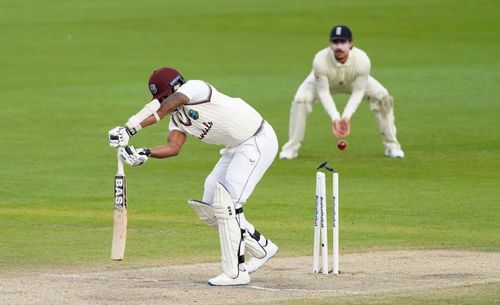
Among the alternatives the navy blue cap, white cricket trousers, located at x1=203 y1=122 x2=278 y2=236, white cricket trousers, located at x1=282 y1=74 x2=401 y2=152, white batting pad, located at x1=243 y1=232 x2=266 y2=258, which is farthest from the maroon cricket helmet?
white cricket trousers, located at x1=282 y1=74 x2=401 y2=152

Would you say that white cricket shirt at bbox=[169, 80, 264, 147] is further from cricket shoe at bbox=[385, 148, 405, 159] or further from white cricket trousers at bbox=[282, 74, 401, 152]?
cricket shoe at bbox=[385, 148, 405, 159]

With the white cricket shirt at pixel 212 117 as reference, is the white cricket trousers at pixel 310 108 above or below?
above

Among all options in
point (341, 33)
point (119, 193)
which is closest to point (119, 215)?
point (119, 193)

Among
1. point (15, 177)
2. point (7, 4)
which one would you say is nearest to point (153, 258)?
point (15, 177)

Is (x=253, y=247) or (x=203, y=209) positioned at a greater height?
(x=203, y=209)

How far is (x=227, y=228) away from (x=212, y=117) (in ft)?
2.95

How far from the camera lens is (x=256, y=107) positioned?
27.7 metres

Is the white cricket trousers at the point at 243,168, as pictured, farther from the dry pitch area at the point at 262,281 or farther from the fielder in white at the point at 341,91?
the fielder in white at the point at 341,91

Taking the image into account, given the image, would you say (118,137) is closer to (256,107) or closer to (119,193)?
(119,193)

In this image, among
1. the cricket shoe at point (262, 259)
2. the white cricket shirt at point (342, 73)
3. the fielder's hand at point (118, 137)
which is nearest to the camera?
the fielder's hand at point (118, 137)

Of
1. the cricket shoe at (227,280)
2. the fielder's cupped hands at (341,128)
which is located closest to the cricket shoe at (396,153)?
the fielder's cupped hands at (341,128)

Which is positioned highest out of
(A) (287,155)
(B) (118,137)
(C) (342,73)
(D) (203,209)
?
(C) (342,73)

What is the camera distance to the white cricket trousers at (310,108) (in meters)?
21.0

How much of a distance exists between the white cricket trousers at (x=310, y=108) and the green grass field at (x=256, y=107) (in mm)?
415
